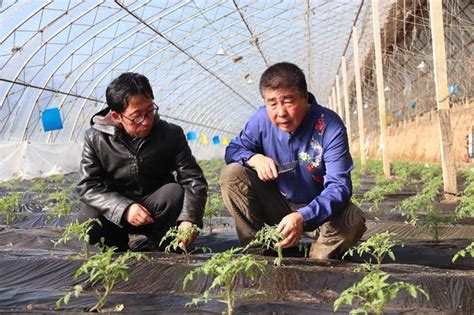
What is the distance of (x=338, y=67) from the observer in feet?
102

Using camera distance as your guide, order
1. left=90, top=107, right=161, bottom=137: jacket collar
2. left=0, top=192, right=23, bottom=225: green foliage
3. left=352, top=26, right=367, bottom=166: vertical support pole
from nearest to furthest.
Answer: left=90, top=107, right=161, bottom=137: jacket collar, left=0, top=192, right=23, bottom=225: green foliage, left=352, top=26, right=367, bottom=166: vertical support pole

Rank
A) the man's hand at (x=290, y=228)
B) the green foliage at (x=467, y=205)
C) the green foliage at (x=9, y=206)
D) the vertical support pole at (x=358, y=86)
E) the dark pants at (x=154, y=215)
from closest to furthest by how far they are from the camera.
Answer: the man's hand at (x=290, y=228) < the dark pants at (x=154, y=215) < the green foliage at (x=467, y=205) < the green foliage at (x=9, y=206) < the vertical support pole at (x=358, y=86)

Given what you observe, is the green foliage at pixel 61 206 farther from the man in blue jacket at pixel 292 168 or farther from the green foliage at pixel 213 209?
the man in blue jacket at pixel 292 168

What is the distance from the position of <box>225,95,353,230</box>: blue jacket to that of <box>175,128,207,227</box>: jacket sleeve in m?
0.27

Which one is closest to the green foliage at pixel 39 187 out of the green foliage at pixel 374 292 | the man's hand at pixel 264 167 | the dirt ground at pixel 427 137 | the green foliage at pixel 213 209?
the green foliage at pixel 213 209

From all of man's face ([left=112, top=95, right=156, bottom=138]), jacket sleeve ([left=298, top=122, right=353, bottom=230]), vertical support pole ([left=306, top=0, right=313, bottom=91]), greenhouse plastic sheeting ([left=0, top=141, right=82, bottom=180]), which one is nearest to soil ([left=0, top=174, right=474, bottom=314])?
jacket sleeve ([left=298, top=122, right=353, bottom=230])

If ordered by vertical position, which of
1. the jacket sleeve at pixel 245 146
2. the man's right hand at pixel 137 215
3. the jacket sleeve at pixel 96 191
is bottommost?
the man's right hand at pixel 137 215

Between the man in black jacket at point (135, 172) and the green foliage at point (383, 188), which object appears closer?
the man in black jacket at point (135, 172)

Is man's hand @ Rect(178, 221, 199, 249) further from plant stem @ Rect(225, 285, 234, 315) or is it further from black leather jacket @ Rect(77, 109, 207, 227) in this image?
plant stem @ Rect(225, 285, 234, 315)

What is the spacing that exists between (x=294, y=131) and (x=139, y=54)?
16237 millimetres

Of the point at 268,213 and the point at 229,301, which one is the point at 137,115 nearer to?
the point at 268,213

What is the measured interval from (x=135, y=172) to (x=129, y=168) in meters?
0.05

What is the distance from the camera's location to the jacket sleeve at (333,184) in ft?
10.4

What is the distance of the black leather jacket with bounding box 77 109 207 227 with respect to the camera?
3770 mm
